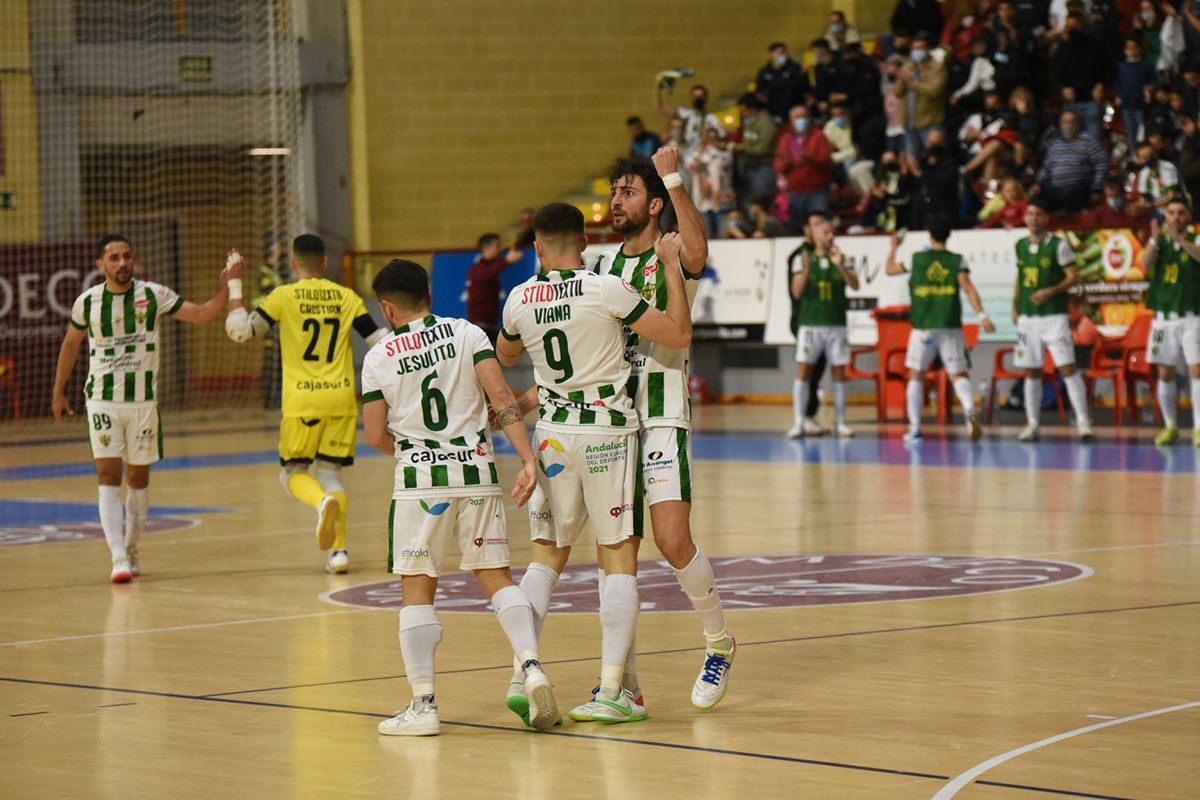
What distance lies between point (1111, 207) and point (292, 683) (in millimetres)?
17146

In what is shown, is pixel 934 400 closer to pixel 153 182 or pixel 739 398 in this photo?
pixel 739 398

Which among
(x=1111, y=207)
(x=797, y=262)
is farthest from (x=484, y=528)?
(x=1111, y=207)

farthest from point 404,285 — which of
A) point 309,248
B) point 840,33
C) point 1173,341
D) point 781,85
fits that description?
point 840,33

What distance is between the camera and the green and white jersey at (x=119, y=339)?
12.1 meters

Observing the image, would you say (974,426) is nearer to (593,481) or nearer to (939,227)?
(939,227)

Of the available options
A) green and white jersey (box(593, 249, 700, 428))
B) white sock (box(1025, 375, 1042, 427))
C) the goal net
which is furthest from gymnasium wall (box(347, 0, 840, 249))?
green and white jersey (box(593, 249, 700, 428))

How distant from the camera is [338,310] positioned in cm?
1191

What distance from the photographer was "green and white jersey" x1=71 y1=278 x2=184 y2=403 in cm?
1209

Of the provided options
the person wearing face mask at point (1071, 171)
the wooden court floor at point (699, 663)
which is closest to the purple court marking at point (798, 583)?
the wooden court floor at point (699, 663)

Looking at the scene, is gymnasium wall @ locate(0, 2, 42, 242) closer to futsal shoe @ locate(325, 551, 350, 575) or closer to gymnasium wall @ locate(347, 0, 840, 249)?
gymnasium wall @ locate(347, 0, 840, 249)

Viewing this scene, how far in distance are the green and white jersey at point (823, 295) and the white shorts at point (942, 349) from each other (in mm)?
957

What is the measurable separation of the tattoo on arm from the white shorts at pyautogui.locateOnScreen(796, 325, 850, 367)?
14.3 metres

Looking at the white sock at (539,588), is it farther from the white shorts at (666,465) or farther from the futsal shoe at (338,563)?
the futsal shoe at (338,563)

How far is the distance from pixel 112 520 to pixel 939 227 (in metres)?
11.0
